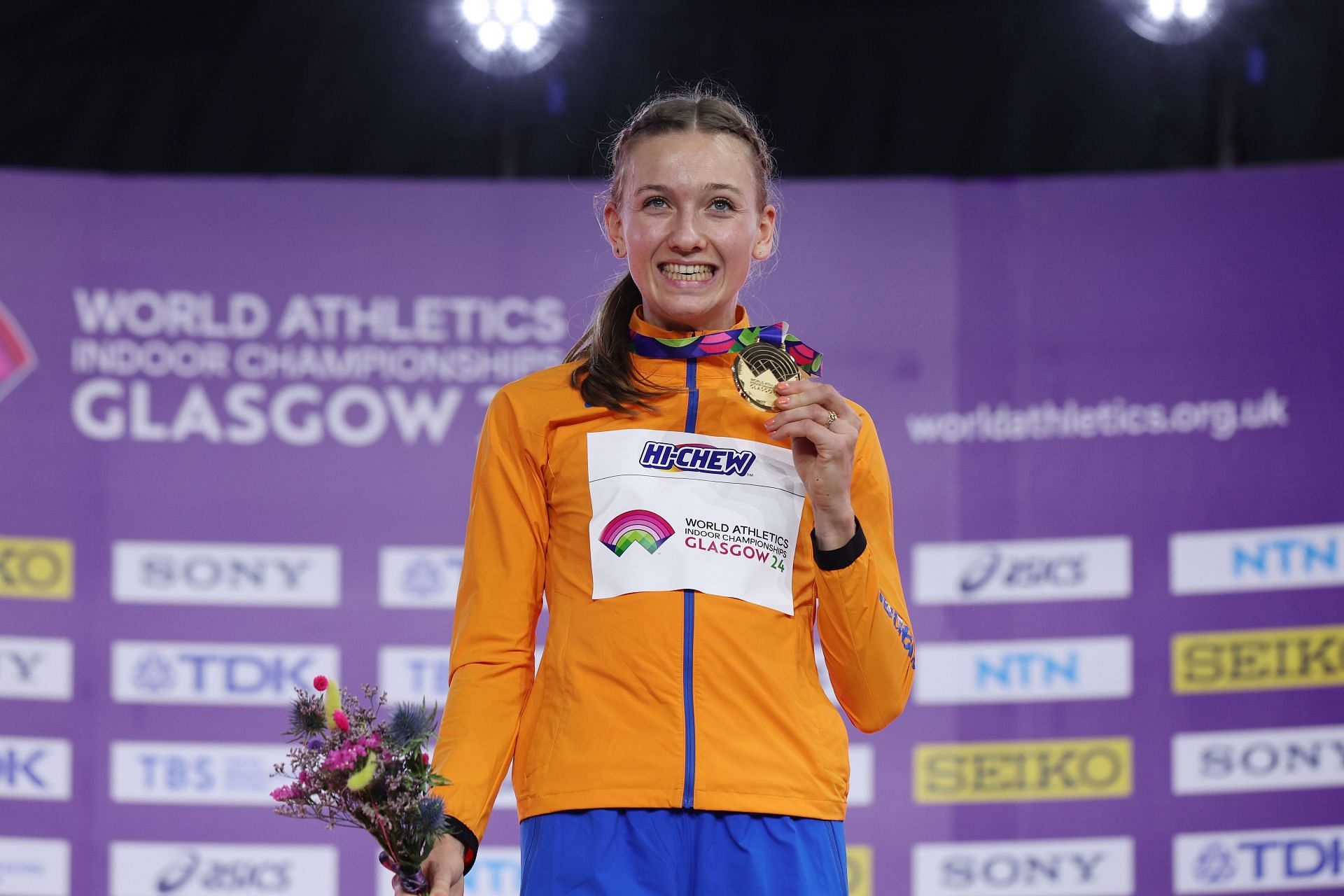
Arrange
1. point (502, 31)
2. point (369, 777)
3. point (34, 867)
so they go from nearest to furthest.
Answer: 1. point (369, 777)
2. point (34, 867)
3. point (502, 31)

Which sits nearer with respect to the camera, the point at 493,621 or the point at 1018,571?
the point at 493,621

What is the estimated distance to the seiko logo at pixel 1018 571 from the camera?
3660mm

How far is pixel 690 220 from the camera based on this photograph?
144 centimetres

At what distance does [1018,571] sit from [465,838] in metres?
2.66

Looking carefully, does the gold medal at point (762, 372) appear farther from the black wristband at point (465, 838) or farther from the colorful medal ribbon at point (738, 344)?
the black wristband at point (465, 838)

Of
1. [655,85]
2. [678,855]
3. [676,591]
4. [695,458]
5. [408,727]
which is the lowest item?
[678,855]

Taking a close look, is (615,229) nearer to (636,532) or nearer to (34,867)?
(636,532)

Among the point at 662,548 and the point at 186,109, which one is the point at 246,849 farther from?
the point at 662,548

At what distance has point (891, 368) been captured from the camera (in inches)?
147

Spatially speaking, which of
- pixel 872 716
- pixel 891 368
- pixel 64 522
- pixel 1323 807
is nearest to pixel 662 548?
pixel 872 716

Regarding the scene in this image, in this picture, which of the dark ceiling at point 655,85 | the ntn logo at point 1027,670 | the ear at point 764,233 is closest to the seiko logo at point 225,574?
the dark ceiling at point 655,85

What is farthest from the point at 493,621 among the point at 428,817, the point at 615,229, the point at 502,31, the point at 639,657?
the point at 502,31

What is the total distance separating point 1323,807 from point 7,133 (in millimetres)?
4051

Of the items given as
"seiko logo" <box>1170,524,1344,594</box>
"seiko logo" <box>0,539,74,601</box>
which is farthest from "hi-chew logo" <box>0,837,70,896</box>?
"seiko logo" <box>1170,524,1344,594</box>
